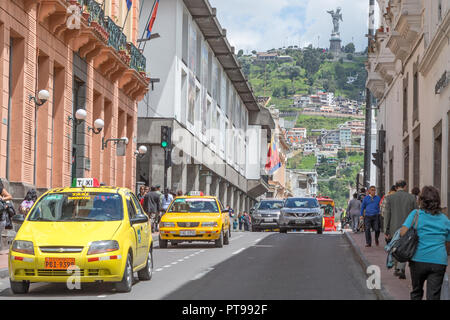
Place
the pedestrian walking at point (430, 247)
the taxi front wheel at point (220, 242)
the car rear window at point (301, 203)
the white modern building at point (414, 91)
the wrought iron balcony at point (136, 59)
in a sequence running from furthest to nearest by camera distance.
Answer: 1. the car rear window at point (301, 203)
2. the wrought iron balcony at point (136, 59)
3. the taxi front wheel at point (220, 242)
4. the white modern building at point (414, 91)
5. the pedestrian walking at point (430, 247)

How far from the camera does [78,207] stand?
14570 millimetres

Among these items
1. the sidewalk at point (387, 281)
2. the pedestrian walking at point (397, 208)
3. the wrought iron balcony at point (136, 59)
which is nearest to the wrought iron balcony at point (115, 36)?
the wrought iron balcony at point (136, 59)

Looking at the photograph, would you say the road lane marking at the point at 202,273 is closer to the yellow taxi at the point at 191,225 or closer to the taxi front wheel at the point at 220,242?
the yellow taxi at the point at 191,225

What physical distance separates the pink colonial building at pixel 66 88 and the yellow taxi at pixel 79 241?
310 inches

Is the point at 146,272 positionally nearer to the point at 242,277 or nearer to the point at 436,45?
the point at 242,277

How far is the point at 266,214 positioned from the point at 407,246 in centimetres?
3553

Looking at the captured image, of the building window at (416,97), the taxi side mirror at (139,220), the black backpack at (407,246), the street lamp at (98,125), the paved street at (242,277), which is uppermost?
the building window at (416,97)

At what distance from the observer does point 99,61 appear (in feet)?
108

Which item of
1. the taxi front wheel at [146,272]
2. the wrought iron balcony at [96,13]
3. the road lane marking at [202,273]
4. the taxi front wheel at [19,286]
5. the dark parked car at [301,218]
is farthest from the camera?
the dark parked car at [301,218]

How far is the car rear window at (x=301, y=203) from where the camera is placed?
4067cm

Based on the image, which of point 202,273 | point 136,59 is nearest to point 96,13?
point 136,59

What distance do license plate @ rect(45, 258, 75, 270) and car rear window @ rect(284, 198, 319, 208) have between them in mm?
28161

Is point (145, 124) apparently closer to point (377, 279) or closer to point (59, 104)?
point (59, 104)
